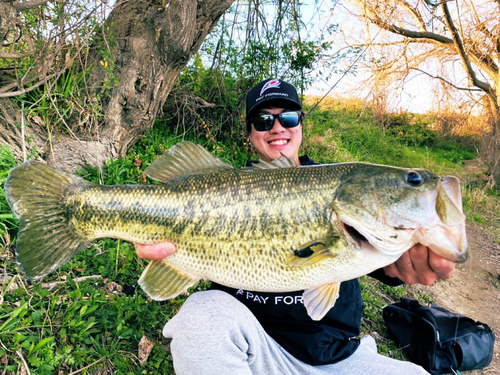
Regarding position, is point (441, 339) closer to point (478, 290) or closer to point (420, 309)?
point (420, 309)

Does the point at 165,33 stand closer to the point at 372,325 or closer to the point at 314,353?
the point at 314,353

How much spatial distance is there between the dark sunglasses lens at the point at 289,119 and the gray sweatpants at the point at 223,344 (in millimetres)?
1499

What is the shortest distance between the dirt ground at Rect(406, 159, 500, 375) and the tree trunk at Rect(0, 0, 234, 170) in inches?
164

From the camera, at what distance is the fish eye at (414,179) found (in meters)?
1.66

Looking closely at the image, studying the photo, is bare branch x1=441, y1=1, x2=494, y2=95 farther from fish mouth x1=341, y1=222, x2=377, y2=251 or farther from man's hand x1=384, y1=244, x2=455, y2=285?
fish mouth x1=341, y1=222, x2=377, y2=251

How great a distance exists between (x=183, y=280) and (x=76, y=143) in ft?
7.51

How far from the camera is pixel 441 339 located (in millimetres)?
3059

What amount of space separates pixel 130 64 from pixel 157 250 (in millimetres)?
2579

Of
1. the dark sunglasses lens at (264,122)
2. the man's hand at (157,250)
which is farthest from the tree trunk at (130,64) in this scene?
the man's hand at (157,250)

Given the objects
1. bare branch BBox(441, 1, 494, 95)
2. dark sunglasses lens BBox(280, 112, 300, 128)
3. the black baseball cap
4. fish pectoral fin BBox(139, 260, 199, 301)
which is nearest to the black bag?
dark sunglasses lens BBox(280, 112, 300, 128)

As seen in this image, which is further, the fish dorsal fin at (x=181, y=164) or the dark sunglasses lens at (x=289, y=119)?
the dark sunglasses lens at (x=289, y=119)

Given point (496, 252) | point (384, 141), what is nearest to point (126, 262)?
point (496, 252)

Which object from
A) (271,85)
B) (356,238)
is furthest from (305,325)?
(271,85)

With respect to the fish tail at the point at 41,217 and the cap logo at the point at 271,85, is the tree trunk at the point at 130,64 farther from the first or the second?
the fish tail at the point at 41,217
